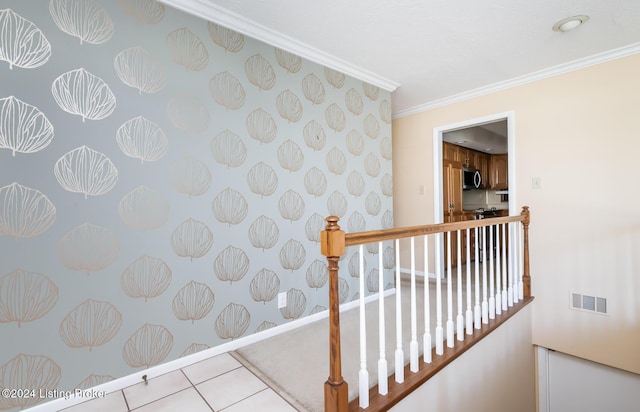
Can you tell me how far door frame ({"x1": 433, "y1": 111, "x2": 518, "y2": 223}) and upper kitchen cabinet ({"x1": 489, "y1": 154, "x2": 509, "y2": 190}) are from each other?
2698 mm

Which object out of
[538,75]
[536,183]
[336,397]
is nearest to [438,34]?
[538,75]

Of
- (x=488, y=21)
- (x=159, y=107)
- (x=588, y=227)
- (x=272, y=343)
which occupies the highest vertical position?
(x=488, y=21)

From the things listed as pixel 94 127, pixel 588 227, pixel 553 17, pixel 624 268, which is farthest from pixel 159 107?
pixel 624 268

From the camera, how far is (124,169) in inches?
69.2

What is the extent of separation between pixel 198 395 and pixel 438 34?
9.67 feet

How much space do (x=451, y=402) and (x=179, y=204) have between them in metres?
2.19

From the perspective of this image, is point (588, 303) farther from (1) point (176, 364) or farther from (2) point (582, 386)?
(1) point (176, 364)

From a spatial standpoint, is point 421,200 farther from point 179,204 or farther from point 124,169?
point 124,169

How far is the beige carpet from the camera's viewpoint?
1.66 metres

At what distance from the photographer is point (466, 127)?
3.71m

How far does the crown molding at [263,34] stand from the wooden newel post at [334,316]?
172 centimetres

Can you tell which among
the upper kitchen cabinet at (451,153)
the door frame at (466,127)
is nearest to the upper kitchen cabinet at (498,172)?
the upper kitchen cabinet at (451,153)

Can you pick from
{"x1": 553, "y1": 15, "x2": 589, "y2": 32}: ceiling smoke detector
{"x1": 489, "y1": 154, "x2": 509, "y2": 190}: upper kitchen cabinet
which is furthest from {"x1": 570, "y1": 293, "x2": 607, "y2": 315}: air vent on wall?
{"x1": 489, "y1": 154, "x2": 509, "y2": 190}: upper kitchen cabinet

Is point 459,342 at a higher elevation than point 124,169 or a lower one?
lower
